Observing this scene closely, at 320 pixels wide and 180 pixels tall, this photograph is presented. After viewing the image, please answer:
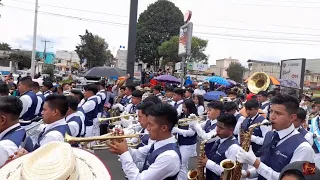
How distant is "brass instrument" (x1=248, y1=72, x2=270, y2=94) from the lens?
12.5m

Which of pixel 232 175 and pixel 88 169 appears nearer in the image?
pixel 88 169

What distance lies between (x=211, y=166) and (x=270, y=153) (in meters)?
0.71

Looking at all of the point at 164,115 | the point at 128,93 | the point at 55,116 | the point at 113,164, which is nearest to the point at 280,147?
the point at 164,115

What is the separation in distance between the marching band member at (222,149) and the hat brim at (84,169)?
2.08 metres

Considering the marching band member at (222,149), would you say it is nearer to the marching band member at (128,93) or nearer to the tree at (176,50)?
the marching band member at (128,93)

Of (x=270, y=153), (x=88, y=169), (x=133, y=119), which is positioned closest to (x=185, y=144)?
(x=133, y=119)

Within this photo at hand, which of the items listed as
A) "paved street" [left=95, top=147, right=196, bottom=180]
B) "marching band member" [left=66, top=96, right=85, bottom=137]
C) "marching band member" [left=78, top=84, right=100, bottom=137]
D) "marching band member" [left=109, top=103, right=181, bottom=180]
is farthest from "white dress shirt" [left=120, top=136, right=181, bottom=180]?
"marching band member" [left=78, top=84, right=100, bottom=137]

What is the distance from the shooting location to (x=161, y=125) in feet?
10.4

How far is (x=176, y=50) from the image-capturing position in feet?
123

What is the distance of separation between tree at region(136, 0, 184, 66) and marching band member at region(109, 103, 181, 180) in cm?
3936

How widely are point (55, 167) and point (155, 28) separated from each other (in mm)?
42332

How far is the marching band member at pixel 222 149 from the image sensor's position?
12.5ft

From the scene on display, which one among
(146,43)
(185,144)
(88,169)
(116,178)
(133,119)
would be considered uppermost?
(146,43)

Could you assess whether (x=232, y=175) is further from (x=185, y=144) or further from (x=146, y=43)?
(x=146, y=43)
